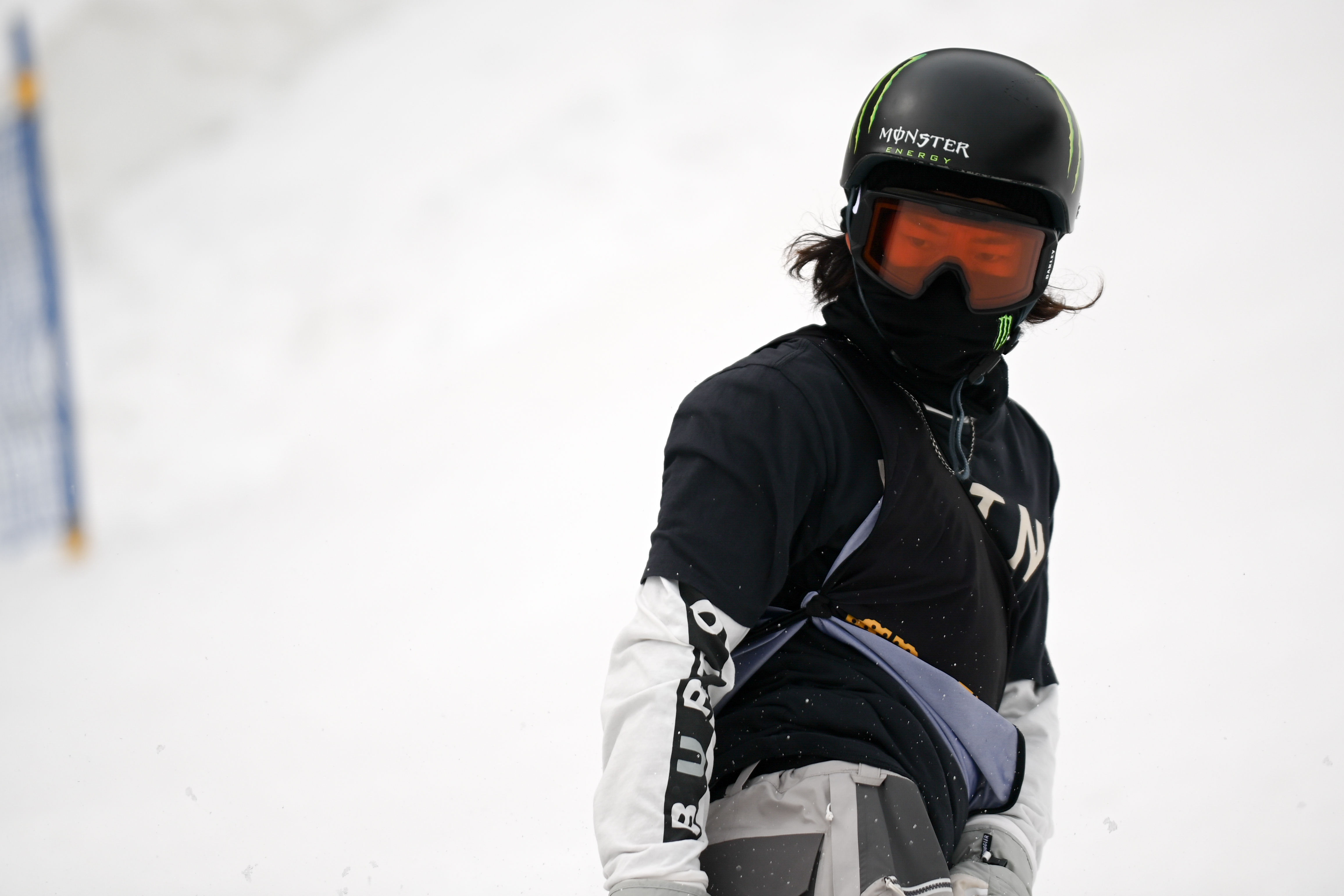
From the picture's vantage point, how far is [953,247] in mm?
1498

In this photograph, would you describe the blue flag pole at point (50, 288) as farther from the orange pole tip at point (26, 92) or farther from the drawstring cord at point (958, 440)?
the drawstring cord at point (958, 440)

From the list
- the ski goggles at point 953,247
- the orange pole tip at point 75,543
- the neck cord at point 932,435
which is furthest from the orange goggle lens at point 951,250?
the orange pole tip at point 75,543

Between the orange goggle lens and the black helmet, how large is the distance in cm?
6

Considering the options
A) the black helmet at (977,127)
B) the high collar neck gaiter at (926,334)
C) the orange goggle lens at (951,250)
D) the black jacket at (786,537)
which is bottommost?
the black jacket at (786,537)

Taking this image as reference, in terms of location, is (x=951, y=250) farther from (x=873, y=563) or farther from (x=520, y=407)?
(x=520, y=407)

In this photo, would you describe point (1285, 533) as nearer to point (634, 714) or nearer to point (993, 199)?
point (993, 199)

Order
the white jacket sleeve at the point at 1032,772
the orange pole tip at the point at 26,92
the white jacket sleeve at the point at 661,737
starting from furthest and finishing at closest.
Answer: the orange pole tip at the point at 26,92 < the white jacket sleeve at the point at 1032,772 < the white jacket sleeve at the point at 661,737

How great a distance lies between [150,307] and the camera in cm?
617

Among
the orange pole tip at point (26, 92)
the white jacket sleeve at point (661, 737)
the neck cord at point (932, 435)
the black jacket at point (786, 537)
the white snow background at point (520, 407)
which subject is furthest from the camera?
the orange pole tip at point (26, 92)

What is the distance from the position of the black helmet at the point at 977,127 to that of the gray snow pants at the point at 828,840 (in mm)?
778

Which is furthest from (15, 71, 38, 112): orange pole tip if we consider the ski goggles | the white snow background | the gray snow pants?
the gray snow pants

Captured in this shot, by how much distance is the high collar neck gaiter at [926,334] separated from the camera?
1.51m

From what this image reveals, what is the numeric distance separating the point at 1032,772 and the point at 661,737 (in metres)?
0.79

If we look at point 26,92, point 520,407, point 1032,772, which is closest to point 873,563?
point 1032,772
